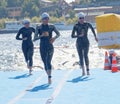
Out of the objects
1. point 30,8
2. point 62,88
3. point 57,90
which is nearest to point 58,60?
point 62,88

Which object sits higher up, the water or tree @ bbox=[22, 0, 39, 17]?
the water

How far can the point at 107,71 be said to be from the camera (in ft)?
49.3

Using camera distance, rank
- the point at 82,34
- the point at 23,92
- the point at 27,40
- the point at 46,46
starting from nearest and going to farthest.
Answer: the point at 23,92
the point at 46,46
the point at 82,34
the point at 27,40

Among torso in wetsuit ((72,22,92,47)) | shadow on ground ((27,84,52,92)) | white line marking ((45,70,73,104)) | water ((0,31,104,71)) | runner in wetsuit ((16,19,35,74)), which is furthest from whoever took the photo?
water ((0,31,104,71))

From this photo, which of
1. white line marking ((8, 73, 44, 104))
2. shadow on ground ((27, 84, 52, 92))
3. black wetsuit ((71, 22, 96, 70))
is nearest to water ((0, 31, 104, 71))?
black wetsuit ((71, 22, 96, 70))

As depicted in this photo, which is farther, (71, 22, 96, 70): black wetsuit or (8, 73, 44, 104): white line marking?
(71, 22, 96, 70): black wetsuit

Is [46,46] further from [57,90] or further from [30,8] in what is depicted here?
[30,8]

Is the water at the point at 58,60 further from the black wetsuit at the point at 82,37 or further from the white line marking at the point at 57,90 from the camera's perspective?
the white line marking at the point at 57,90

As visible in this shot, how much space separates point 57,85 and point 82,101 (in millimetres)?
2530

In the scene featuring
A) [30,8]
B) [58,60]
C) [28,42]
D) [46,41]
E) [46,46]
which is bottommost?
[30,8]

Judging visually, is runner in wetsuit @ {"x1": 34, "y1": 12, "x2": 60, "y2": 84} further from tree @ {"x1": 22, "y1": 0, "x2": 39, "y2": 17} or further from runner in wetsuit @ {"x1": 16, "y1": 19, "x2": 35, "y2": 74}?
tree @ {"x1": 22, "y1": 0, "x2": 39, "y2": 17}

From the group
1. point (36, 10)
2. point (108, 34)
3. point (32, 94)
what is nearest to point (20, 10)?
point (36, 10)

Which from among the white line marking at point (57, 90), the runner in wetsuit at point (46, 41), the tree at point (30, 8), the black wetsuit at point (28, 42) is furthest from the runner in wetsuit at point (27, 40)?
the tree at point (30, 8)

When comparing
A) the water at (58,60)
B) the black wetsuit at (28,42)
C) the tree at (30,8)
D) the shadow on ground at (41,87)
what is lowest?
the tree at (30,8)
